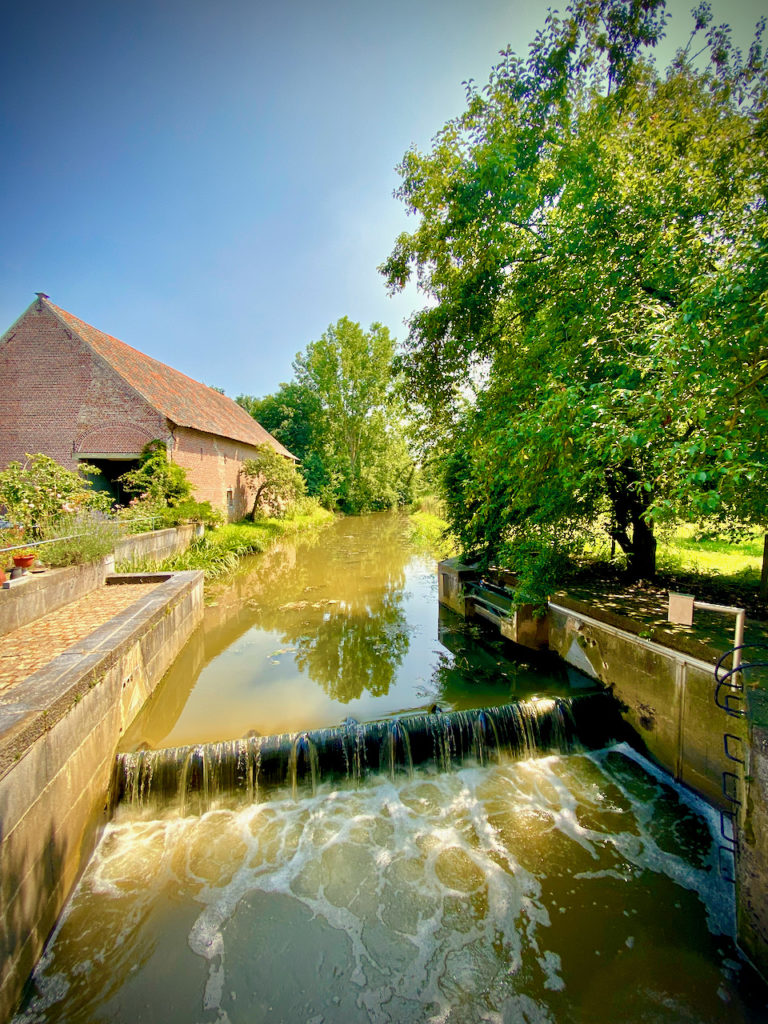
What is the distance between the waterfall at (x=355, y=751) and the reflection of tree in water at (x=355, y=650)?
134cm

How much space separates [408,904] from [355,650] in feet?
15.0

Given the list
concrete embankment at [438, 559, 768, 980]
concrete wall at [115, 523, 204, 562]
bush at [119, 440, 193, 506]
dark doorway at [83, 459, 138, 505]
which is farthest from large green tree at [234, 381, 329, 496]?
concrete embankment at [438, 559, 768, 980]

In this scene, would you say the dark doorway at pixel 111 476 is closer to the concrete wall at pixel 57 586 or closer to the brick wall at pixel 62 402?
the brick wall at pixel 62 402

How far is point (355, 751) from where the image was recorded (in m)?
4.68

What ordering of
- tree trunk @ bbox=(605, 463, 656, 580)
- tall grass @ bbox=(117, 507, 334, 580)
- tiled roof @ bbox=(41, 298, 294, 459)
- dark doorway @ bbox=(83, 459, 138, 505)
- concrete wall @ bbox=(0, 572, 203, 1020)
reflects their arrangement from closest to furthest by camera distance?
concrete wall @ bbox=(0, 572, 203, 1020) → tree trunk @ bbox=(605, 463, 656, 580) → tall grass @ bbox=(117, 507, 334, 580) → tiled roof @ bbox=(41, 298, 294, 459) → dark doorway @ bbox=(83, 459, 138, 505)

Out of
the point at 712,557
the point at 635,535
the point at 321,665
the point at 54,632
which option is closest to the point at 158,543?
the point at 54,632

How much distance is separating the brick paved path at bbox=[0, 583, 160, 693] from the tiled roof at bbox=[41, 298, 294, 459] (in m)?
10.4

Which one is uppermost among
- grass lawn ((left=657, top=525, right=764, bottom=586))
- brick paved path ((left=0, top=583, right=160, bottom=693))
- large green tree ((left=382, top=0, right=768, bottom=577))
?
large green tree ((left=382, top=0, right=768, bottom=577))

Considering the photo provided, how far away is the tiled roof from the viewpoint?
16.0 meters

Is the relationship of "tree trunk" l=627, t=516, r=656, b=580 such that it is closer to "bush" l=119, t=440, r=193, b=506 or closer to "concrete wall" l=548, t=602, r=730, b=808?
"concrete wall" l=548, t=602, r=730, b=808

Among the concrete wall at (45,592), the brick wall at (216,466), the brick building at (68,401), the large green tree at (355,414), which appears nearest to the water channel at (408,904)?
the concrete wall at (45,592)

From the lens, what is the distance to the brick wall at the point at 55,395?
614 inches

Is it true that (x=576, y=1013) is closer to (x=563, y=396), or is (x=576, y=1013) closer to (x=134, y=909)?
(x=134, y=909)

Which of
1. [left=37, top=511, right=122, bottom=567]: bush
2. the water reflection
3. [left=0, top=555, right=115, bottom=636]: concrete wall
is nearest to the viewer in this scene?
[left=0, top=555, right=115, bottom=636]: concrete wall
